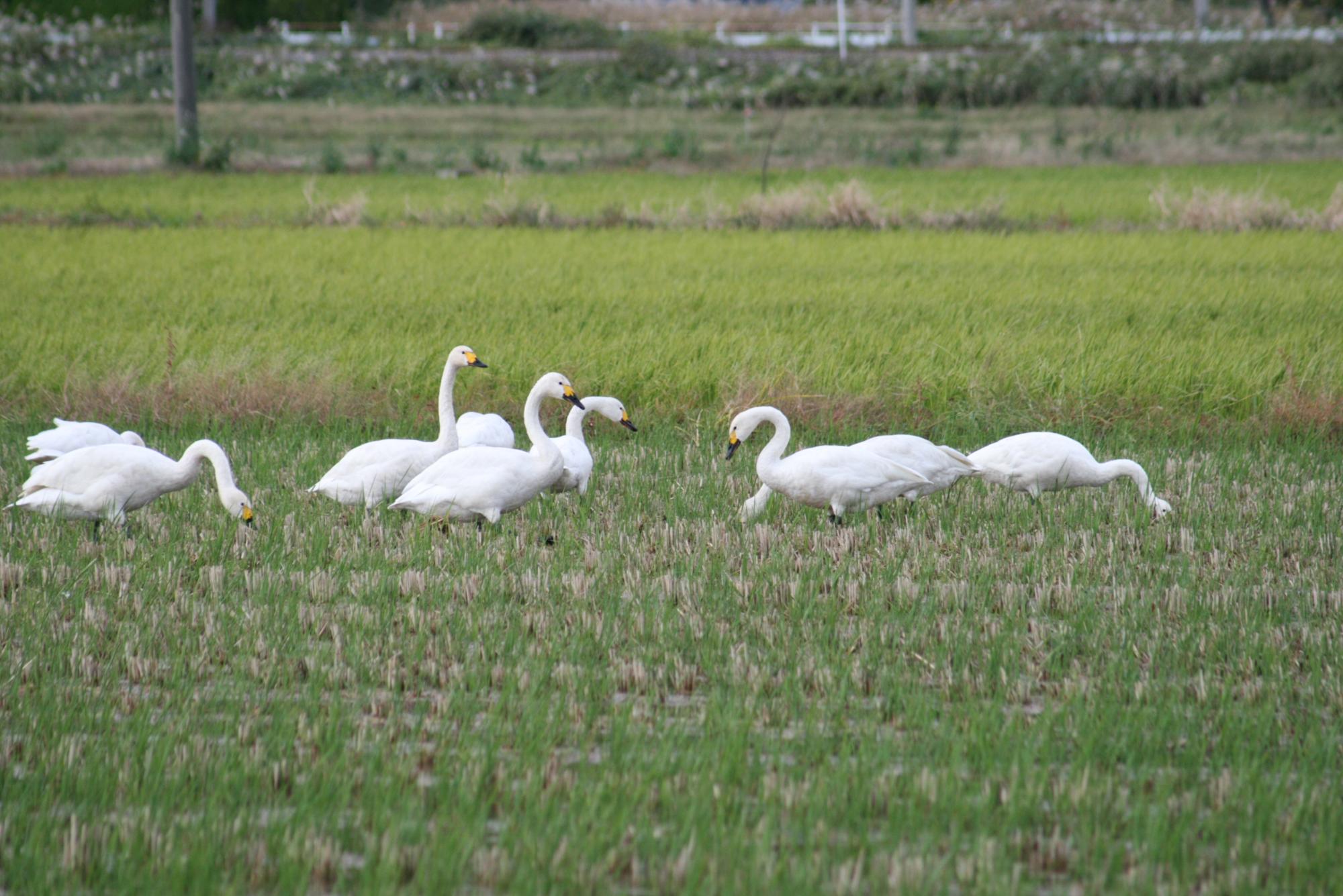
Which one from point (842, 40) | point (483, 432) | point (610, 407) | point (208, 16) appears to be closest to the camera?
point (610, 407)

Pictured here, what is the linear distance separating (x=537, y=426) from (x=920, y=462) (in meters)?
2.24

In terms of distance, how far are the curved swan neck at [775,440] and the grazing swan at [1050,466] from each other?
3.68ft

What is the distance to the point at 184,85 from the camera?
98.5 ft

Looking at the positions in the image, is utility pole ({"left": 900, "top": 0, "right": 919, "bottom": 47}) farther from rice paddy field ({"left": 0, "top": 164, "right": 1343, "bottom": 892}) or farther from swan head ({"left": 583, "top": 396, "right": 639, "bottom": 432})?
swan head ({"left": 583, "top": 396, "right": 639, "bottom": 432})

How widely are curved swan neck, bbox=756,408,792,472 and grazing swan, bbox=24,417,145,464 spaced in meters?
3.67

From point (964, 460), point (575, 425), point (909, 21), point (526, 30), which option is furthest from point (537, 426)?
point (526, 30)

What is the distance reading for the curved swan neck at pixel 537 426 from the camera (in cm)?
770

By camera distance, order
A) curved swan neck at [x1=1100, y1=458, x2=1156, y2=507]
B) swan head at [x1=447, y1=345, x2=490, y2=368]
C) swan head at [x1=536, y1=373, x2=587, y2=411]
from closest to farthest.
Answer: curved swan neck at [x1=1100, y1=458, x2=1156, y2=507] → swan head at [x1=536, y1=373, x2=587, y2=411] → swan head at [x1=447, y1=345, x2=490, y2=368]

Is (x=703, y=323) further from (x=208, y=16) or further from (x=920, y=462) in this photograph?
(x=208, y=16)

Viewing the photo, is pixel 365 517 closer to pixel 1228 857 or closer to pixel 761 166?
pixel 1228 857

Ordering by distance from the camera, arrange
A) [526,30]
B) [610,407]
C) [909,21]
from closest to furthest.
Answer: [610,407] → [909,21] → [526,30]

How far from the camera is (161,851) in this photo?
3.89 m

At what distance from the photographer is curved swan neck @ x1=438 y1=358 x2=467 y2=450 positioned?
8.25 meters

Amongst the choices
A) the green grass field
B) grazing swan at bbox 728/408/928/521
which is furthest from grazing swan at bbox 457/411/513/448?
the green grass field
